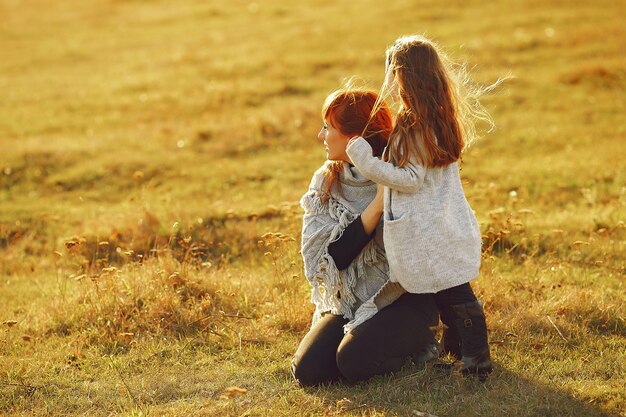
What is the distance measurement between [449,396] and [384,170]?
50.7 inches

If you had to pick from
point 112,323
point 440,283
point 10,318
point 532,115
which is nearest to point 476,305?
point 440,283

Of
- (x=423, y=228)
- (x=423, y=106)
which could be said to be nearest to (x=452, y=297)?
(x=423, y=228)

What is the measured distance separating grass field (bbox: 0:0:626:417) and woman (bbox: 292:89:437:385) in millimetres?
163

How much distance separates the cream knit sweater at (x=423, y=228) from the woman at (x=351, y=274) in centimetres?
22

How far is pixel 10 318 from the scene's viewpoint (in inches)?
231

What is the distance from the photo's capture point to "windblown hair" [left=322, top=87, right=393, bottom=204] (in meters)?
4.51

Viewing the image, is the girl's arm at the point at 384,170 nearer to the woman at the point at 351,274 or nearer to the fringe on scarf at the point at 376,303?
the woman at the point at 351,274

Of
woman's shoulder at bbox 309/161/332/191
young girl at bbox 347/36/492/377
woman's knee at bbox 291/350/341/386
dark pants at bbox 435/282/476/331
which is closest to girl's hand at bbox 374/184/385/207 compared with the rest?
young girl at bbox 347/36/492/377

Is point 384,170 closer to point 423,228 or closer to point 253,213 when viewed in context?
point 423,228

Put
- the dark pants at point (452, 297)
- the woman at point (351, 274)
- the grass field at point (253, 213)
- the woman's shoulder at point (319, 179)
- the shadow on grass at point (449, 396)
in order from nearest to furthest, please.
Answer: the shadow on grass at point (449, 396) < the dark pants at point (452, 297) < the woman at point (351, 274) < the grass field at point (253, 213) < the woman's shoulder at point (319, 179)

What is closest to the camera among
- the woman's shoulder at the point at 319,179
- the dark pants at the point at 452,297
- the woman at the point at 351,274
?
the dark pants at the point at 452,297

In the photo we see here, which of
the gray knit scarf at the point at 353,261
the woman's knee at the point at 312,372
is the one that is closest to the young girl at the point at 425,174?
the gray knit scarf at the point at 353,261

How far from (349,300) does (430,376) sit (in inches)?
25.4

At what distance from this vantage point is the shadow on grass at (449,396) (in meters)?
4.11
